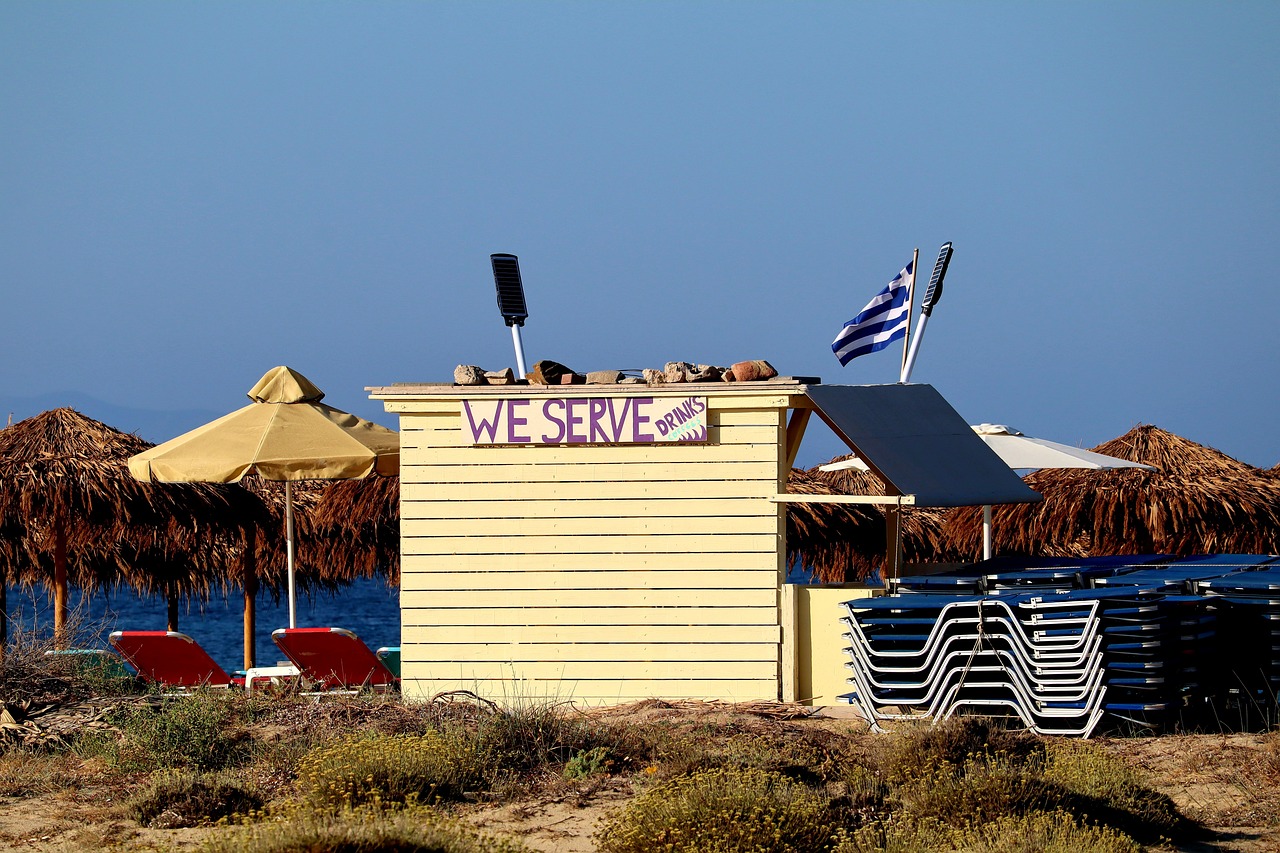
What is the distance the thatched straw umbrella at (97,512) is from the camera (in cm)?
1416

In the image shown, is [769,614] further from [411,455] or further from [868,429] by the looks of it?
[411,455]

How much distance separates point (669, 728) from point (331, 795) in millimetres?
2813

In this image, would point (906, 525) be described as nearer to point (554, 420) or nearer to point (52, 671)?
point (554, 420)

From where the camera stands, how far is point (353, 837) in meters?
6.25

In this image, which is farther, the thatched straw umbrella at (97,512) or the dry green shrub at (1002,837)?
the thatched straw umbrella at (97,512)

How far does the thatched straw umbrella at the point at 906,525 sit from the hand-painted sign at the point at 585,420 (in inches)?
276

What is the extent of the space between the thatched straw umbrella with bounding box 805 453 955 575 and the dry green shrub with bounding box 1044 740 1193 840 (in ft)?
32.0

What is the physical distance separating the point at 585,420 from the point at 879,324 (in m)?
3.22

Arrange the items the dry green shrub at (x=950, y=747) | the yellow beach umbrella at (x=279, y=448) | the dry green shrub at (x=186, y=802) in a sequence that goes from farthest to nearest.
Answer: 1. the yellow beach umbrella at (x=279, y=448)
2. the dry green shrub at (x=950, y=747)
3. the dry green shrub at (x=186, y=802)

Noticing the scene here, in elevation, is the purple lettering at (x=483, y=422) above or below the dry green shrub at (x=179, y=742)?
above

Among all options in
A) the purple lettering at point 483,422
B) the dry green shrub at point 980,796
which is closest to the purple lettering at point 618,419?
the purple lettering at point 483,422

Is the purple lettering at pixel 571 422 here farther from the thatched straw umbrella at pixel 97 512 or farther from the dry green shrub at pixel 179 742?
the thatched straw umbrella at pixel 97 512

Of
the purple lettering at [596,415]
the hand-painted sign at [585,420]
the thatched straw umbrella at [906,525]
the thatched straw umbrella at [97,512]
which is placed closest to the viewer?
the hand-painted sign at [585,420]

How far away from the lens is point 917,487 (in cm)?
1200
